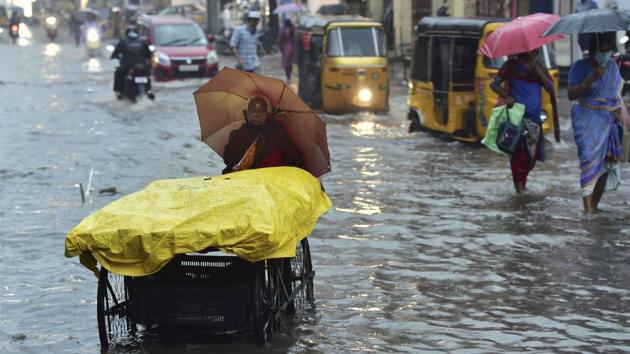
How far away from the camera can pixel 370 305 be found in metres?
9.09

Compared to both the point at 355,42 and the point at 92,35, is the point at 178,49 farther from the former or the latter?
the point at 92,35

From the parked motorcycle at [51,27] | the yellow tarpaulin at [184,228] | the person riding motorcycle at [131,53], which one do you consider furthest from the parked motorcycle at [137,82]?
the parked motorcycle at [51,27]

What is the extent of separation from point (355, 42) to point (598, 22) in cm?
1263

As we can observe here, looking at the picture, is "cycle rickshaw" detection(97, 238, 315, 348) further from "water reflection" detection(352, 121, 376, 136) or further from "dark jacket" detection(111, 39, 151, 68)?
"dark jacket" detection(111, 39, 151, 68)

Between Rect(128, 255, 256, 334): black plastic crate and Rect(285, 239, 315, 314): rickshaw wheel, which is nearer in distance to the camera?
Rect(128, 255, 256, 334): black plastic crate

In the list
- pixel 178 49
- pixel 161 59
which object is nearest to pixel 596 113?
pixel 161 59

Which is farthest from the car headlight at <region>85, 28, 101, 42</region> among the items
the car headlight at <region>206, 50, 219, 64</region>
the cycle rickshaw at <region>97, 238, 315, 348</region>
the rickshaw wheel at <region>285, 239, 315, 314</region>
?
the cycle rickshaw at <region>97, 238, 315, 348</region>

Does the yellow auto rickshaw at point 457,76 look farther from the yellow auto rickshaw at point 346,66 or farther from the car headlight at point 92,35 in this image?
the car headlight at point 92,35

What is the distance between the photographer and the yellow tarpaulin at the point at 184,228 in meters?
7.17

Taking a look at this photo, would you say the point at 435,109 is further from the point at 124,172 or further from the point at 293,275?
the point at 293,275

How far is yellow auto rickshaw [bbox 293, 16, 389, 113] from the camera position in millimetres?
23969

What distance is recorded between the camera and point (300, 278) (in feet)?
28.4

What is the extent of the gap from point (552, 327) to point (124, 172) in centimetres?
952

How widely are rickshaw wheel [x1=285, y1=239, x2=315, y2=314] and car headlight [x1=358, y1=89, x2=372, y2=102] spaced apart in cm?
1516
